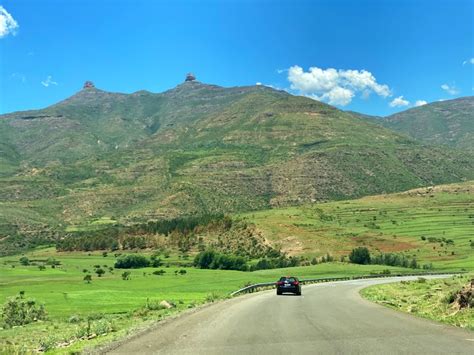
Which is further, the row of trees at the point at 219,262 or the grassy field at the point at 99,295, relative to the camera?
the row of trees at the point at 219,262

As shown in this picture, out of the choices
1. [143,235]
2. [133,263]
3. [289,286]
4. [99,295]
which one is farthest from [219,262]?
[289,286]

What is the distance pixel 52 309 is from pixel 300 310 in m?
24.2

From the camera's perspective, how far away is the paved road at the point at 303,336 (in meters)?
12.7

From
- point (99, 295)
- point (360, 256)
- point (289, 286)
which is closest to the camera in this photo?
point (289, 286)

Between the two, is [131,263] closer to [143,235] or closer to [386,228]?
[143,235]

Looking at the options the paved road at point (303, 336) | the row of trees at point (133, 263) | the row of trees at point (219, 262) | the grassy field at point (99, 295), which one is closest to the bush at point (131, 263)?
the row of trees at point (133, 263)

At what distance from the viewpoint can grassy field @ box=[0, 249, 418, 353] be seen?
19438 mm

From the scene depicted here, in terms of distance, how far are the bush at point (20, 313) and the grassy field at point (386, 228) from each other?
2477 inches

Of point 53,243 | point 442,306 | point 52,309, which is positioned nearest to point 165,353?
point 442,306

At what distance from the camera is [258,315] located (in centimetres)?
2164

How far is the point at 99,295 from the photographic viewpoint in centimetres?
4975

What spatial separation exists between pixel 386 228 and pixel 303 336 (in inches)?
4275

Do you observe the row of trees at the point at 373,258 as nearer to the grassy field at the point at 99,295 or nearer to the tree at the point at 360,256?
the tree at the point at 360,256

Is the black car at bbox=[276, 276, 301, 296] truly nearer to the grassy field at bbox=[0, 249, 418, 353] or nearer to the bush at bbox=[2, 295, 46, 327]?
the grassy field at bbox=[0, 249, 418, 353]
